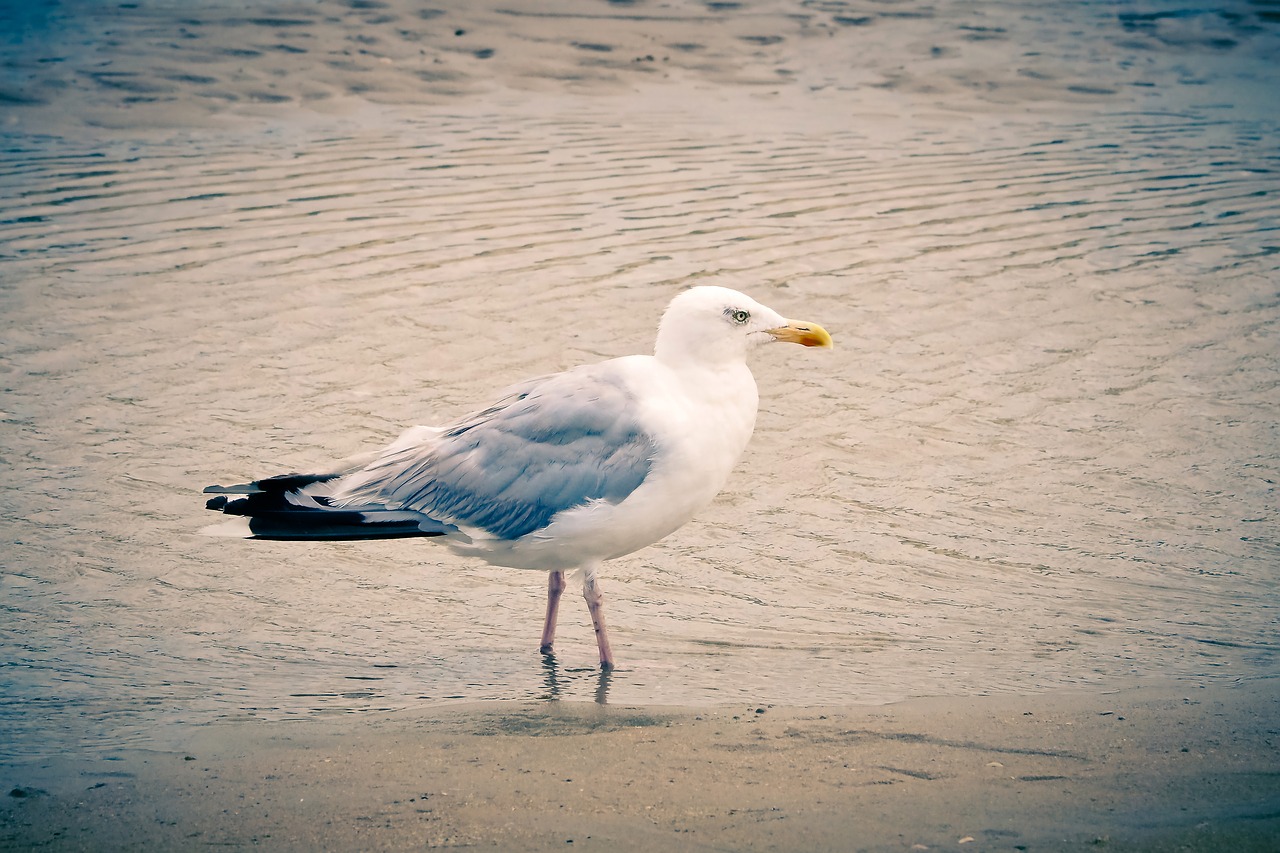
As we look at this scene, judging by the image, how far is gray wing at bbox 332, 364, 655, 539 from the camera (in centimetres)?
513

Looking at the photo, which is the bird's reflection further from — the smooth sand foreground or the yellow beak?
the yellow beak

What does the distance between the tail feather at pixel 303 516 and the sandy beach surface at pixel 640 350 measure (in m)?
0.50

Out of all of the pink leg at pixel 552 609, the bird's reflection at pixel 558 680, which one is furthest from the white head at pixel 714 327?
the bird's reflection at pixel 558 680

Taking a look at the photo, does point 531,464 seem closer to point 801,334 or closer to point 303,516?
point 303,516

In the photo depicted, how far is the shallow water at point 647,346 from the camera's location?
5.28 m

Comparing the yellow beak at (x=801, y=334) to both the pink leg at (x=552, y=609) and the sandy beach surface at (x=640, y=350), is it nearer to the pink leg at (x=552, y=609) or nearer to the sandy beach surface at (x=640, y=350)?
the sandy beach surface at (x=640, y=350)

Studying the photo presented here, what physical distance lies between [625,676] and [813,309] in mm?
4360

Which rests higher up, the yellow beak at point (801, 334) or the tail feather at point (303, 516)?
the yellow beak at point (801, 334)

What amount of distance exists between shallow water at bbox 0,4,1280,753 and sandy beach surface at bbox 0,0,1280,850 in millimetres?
34

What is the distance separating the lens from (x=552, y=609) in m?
5.45

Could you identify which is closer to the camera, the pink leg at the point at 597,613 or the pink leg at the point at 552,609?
the pink leg at the point at 597,613

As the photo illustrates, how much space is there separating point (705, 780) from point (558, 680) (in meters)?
1.03

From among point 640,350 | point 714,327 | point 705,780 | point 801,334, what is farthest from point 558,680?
point 640,350

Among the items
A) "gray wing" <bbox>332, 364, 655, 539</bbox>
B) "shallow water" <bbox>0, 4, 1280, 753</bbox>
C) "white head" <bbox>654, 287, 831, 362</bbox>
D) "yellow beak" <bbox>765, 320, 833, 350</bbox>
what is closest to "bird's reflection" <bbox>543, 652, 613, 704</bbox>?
"shallow water" <bbox>0, 4, 1280, 753</bbox>
